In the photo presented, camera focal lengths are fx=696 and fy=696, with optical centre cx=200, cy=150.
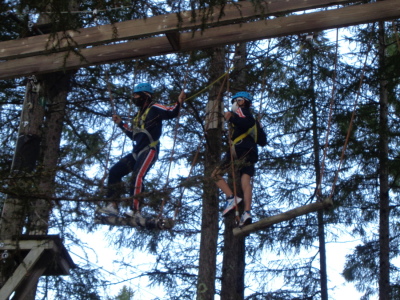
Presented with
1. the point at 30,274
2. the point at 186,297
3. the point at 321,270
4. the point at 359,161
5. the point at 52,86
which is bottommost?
the point at 30,274

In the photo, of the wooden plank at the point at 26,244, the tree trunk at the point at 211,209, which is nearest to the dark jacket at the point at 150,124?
the tree trunk at the point at 211,209

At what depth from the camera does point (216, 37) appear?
7.21 m

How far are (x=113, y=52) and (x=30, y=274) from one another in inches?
98.9

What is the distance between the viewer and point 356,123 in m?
13.0

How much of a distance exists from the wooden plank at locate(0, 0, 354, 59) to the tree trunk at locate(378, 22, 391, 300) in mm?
6405

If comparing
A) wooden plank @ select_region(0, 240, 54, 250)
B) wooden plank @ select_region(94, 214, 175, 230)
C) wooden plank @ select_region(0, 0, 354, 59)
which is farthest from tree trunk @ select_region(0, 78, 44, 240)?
wooden plank @ select_region(0, 0, 354, 59)

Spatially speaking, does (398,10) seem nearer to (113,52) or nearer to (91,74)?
(113,52)

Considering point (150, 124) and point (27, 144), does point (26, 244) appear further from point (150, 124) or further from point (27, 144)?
point (150, 124)

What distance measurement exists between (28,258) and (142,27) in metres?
2.70

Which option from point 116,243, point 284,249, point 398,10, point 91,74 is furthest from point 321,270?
point 398,10

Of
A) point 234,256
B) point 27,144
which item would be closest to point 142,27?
point 27,144

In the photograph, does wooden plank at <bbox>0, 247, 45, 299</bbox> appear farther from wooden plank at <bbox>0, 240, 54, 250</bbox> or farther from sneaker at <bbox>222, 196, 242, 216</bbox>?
sneaker at <bbox>222, 196, 242, 216</bbox>

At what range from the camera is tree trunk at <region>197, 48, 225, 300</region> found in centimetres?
1049

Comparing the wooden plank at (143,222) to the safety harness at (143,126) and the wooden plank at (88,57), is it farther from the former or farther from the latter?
the wooden plank at (88,57)
